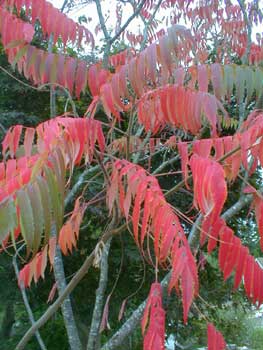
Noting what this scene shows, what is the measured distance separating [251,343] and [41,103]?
178 inches

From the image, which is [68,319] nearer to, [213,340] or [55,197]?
[213,340]

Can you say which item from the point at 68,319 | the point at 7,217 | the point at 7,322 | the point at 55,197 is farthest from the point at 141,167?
the point at 7,322

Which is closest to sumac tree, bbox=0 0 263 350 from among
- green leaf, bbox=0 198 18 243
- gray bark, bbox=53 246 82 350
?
green leaf, bbox=0 198 18 243

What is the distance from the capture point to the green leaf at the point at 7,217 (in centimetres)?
88

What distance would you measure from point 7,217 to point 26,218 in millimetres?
50

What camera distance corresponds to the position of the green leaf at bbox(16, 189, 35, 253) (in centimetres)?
84

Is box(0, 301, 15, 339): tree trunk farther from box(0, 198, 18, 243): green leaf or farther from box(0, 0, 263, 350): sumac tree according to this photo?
box(0, 198, 18, 243): green leaf

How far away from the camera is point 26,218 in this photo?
88cm

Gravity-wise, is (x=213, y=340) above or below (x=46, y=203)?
below

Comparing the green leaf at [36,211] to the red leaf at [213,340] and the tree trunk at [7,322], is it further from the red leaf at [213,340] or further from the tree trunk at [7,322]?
the tree trunk at [7,322]

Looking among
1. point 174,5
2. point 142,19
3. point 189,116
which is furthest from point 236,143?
point 174,5

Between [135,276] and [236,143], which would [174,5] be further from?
[236,143]

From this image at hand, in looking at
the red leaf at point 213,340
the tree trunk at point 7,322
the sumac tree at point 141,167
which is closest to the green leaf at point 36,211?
the sumac tree at point 141,167

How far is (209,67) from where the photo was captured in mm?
1909
